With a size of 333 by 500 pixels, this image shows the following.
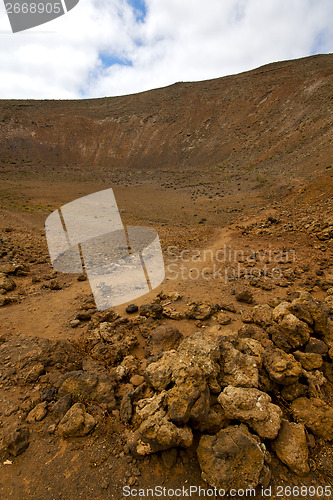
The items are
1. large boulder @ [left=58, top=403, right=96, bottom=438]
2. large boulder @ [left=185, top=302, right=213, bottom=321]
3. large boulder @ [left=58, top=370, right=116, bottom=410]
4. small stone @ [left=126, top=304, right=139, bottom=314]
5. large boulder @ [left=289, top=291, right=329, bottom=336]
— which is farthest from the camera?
small stone @ [left=126, top=304, right=139, bottom=314]

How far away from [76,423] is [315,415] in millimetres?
2618

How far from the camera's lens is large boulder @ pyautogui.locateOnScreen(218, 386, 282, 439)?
7.61 feet

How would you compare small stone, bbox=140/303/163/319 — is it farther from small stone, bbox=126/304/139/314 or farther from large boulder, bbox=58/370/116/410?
large boulder, bbox=58/370/116/410

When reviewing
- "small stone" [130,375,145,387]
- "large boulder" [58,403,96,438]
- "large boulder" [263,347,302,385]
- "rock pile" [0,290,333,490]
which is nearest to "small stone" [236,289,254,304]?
"rock pile" [0,290,333,490]

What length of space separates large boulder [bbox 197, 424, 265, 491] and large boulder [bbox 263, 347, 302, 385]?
2.58 feet

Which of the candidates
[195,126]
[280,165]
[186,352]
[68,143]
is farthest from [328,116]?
[68,143]

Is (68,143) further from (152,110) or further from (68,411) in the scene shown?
(68,411)

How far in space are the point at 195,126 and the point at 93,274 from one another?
37.2m

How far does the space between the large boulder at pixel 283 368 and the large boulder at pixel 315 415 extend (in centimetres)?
24

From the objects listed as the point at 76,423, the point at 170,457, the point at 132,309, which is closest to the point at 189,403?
the point at 170,457

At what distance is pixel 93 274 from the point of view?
281 inches

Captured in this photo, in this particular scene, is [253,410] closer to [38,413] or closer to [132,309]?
[38,413]

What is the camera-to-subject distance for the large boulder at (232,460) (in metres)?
2.04

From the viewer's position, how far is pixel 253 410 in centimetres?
236
